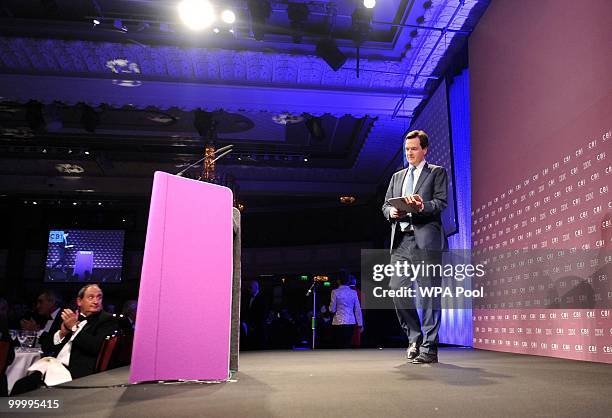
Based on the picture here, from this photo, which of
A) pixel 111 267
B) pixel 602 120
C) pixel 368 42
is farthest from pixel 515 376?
pixel 111 267

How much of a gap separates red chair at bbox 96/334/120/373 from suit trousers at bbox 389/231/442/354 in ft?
5.71

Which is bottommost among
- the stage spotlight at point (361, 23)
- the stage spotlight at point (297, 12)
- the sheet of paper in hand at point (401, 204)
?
the sheet of paper in hand at point (401, 204)

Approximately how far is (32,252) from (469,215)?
43.9 ft

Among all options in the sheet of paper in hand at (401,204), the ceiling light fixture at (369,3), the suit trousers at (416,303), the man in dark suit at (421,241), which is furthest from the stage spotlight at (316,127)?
the sheet of paper in hand at (401,204)

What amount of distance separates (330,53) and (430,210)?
4084mm

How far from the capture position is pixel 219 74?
7691 mm

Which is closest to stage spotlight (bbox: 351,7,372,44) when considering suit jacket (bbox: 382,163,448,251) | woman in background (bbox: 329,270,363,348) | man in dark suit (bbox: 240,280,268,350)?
woman in background (bbox: 329,270,363,348)

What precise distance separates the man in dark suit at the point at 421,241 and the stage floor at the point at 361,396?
475 mm

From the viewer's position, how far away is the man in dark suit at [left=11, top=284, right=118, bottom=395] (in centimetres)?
303

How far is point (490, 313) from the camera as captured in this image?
18.1 feet

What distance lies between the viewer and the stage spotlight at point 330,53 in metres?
6.79

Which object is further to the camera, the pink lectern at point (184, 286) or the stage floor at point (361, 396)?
the pink lectern at point (184, 286)

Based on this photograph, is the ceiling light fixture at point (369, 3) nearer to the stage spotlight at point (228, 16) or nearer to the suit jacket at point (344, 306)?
the stage spotlight at point (228, 16)

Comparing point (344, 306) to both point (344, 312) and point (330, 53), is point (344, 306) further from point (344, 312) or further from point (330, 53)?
point (330, 53)
